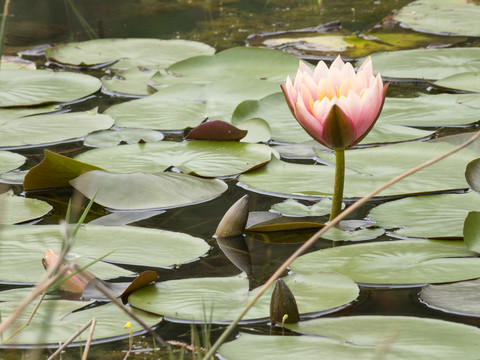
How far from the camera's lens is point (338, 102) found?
1312 millimetres

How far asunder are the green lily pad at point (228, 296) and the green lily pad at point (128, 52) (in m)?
1.77

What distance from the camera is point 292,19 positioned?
3.71 metres

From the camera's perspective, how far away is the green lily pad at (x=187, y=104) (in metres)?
2.20

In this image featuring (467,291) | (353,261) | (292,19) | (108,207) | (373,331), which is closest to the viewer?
(373,331)

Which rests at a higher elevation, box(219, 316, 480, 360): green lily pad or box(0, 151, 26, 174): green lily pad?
box(0, 151, 26, 174): green lily pad

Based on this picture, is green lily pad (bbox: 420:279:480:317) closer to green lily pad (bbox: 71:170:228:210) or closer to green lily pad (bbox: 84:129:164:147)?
green lily pad (bbox: 71:170:228:210)

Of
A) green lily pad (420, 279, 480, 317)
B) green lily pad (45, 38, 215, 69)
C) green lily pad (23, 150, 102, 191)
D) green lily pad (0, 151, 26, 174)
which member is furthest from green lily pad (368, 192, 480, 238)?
green lily pad (45, 38, 215, 69)

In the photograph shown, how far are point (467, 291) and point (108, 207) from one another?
83 cm

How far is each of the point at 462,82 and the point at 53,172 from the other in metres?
1.42

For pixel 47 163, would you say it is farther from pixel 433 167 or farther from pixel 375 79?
pixel 433 167

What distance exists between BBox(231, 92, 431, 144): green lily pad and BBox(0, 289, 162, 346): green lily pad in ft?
3.27

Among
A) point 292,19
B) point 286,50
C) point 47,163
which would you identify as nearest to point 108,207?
point 47,163

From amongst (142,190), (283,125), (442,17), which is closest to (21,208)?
(142,190)

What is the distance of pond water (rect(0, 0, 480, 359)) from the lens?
1153 mm
